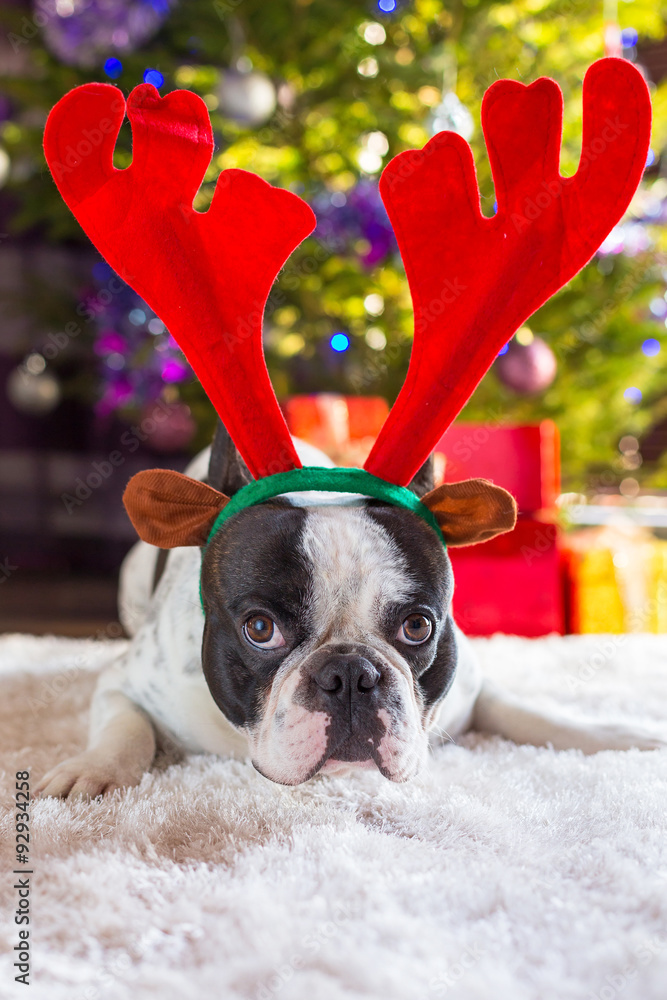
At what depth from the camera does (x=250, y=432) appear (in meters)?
1.21

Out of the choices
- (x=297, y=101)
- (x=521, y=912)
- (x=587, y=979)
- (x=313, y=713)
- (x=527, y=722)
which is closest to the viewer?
(x=587, y=979)

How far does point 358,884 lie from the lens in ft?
2.89

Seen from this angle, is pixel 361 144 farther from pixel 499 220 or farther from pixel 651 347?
pixel 499 220

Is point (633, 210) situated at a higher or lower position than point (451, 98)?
lower

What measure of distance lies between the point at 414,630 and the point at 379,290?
7.05ft

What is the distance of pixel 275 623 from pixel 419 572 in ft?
0.72

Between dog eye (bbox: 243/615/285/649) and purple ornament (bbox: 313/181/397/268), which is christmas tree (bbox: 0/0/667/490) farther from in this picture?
dog eye (bbox: 243/615/285/649)

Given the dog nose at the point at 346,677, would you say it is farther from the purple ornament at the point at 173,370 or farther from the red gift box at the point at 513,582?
the purple ornament at the point at 173,370

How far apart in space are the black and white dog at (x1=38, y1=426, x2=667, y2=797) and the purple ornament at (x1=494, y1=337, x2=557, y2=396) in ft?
4.73

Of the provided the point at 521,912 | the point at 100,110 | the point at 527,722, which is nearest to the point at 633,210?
the point at 527,722

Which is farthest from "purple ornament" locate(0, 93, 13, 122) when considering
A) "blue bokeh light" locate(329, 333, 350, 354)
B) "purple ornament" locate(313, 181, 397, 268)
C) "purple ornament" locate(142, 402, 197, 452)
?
"blue bokeh light" locate(329, 333, 350, 354)

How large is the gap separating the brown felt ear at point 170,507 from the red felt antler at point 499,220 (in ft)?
1.00

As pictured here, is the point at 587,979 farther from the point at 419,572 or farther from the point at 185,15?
the point at 185,15

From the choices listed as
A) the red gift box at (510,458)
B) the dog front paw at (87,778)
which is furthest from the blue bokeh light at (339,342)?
the dog front paw at (87,778)
